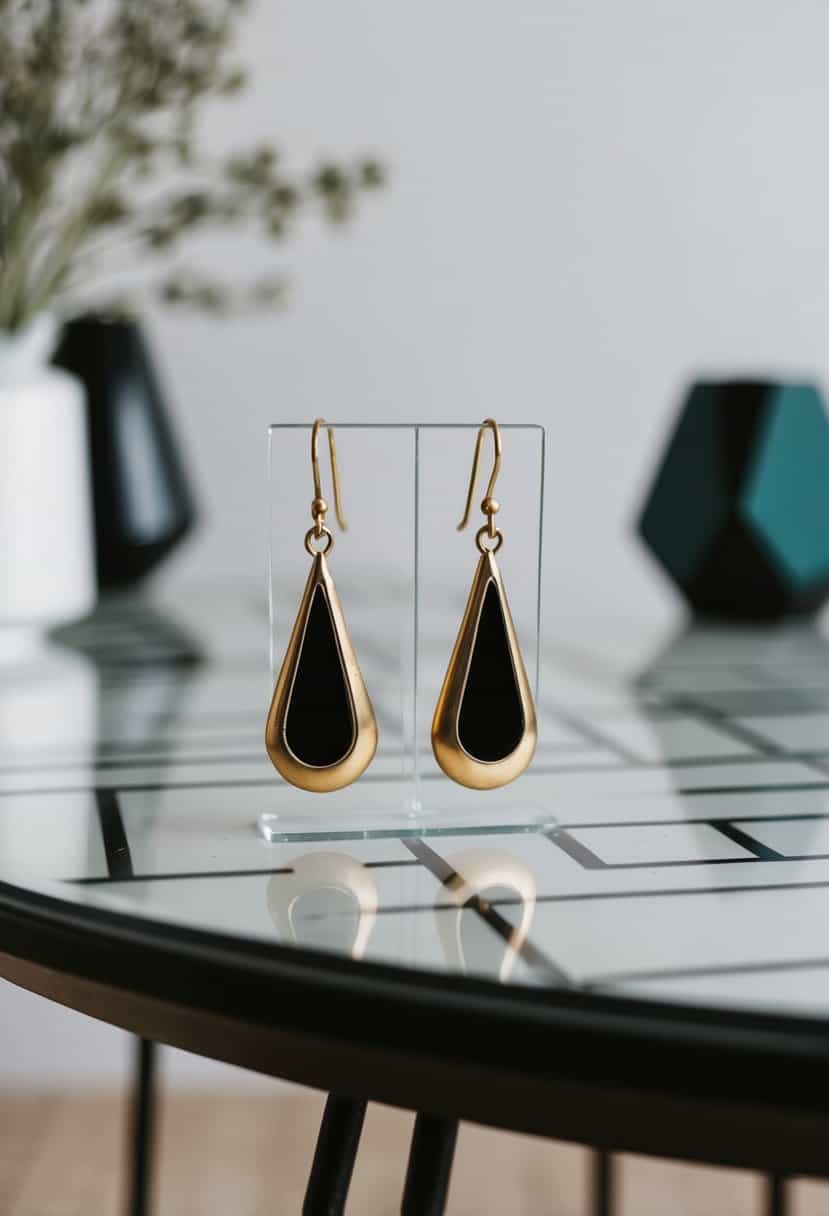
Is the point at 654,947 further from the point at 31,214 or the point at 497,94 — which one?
the point at 497,94

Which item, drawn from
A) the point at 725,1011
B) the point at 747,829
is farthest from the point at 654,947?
the point at 747,829

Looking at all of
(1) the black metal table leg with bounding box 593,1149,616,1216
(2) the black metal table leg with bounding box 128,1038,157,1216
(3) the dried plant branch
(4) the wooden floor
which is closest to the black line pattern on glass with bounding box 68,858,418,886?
(3) the dried plant branch

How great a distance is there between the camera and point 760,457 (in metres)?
1.21

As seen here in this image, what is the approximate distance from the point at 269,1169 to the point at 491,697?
1113mm

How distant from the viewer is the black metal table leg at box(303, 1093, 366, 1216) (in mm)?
500

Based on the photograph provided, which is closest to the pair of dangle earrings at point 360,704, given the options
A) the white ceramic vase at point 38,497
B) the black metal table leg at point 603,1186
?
the white ceramic vase at point 38,497

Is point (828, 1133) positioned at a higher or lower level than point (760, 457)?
lower

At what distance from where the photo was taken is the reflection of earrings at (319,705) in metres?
0.56

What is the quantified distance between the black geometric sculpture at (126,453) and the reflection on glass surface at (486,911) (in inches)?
29.6

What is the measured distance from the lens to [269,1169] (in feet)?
4.99

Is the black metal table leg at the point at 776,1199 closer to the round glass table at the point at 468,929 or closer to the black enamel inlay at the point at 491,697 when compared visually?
the round glass table at the point at 468,929

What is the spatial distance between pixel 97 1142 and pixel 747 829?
116 centimetres

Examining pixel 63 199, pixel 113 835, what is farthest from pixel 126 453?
pixel 113 835

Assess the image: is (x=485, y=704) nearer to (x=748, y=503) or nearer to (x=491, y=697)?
(x=491, y=697)
